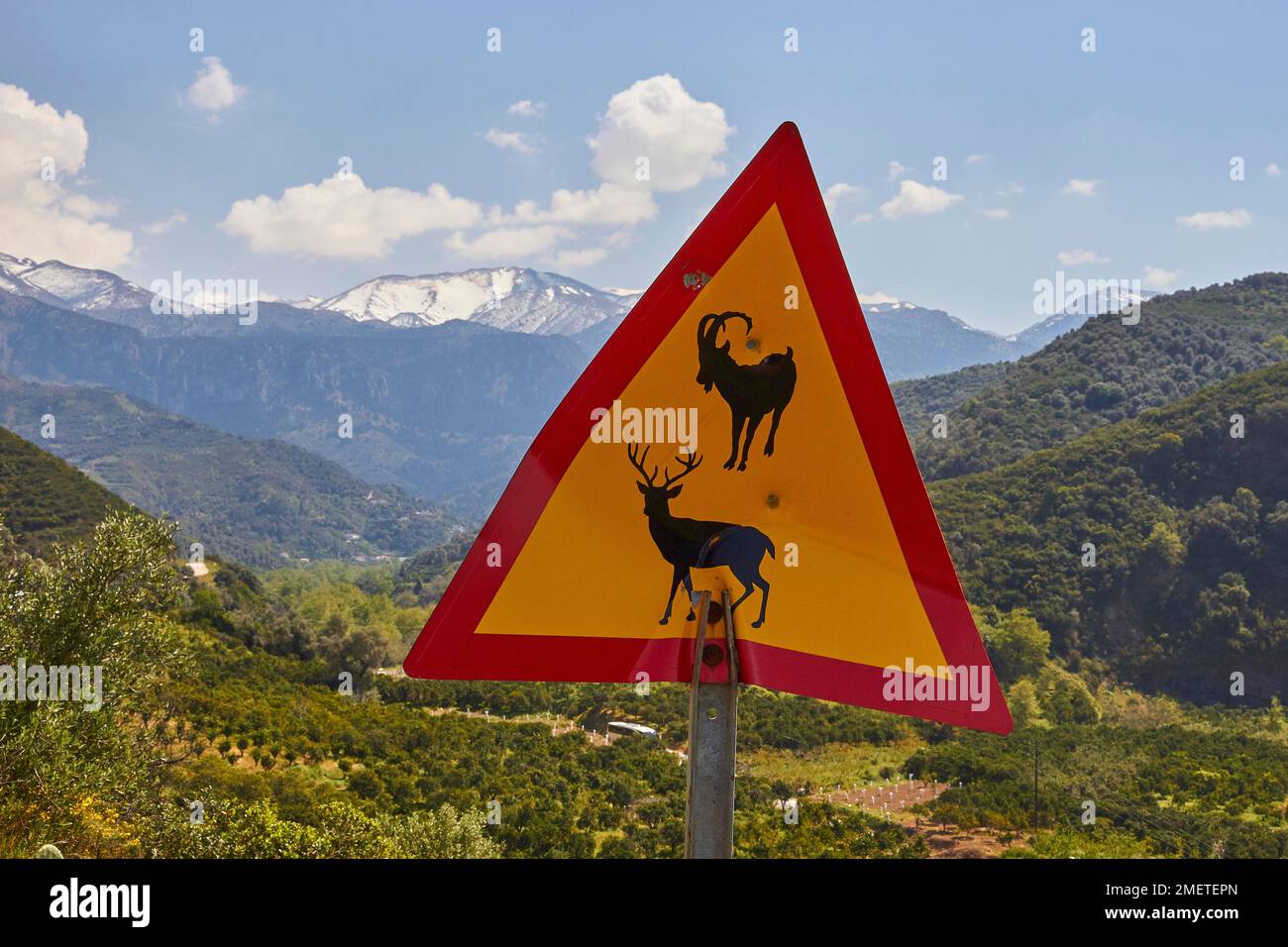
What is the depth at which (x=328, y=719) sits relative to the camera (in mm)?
40594

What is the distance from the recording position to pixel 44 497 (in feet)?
222

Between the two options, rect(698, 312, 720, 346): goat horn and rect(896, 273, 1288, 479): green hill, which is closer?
rect(698, 312, 720, 346): goat horn

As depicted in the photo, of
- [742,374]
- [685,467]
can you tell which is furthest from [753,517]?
[742,374]

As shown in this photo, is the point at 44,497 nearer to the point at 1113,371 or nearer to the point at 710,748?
the point at 710,748

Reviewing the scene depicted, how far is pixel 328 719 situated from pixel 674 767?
15.6m

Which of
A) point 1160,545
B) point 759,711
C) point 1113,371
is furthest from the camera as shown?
point 1113,371

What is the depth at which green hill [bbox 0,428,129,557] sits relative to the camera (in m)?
62.1

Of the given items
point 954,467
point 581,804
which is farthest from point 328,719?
point 954,467

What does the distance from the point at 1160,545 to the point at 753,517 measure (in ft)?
244

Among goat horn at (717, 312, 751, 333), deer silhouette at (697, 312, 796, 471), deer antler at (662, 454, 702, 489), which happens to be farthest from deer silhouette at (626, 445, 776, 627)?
goat horn at (717, 312, 751, 333)

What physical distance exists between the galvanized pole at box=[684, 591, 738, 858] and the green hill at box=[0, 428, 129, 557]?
64.7 m

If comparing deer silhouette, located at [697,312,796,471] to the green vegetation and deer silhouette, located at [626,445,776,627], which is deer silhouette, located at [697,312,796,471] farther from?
the green vegetation
